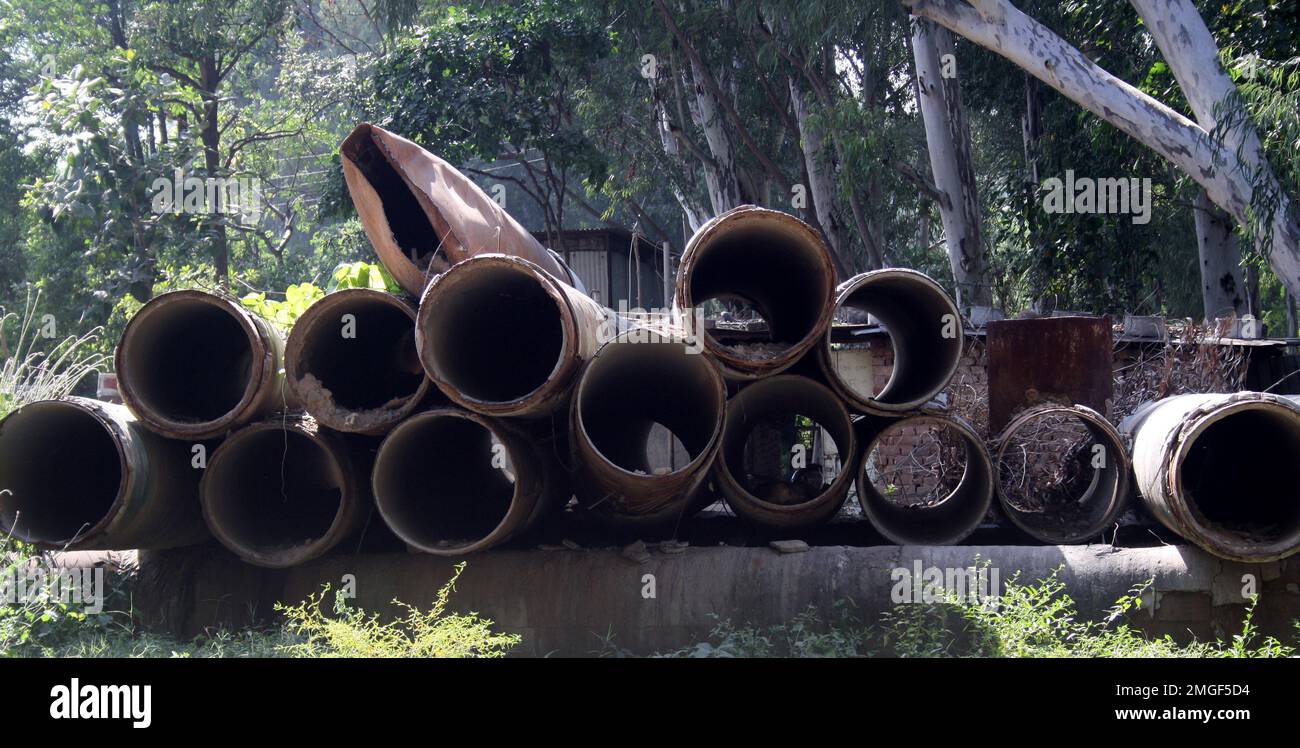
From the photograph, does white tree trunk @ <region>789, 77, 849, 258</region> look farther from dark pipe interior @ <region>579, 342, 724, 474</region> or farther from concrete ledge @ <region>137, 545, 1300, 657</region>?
concrete ledge @ <region>137, 545, 1300, 657</region>

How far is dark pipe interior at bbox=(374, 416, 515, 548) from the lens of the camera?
5.88 m

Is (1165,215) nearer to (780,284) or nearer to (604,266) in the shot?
(604,266)

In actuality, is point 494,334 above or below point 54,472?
above

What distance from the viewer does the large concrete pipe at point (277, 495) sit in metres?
5.97

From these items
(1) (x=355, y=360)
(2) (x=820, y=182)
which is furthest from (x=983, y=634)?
(2) (x=820, y=182)

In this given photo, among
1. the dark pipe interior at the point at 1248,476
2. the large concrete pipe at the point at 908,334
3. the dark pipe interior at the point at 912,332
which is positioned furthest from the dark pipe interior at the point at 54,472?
the dark pipe interior at the point at 1248,476

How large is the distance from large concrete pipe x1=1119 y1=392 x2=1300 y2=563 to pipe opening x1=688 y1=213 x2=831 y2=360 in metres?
2.05

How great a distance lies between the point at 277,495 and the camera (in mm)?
7105

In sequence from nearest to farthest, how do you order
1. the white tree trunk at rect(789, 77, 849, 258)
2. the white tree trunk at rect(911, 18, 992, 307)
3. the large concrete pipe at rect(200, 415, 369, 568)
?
the large concrete pipe at rect(200, 415, 369, 568) → the white tree trunk at rect(911, 18, 992, 307) → the white tree trunk at rect(789, 77, 849, 258)

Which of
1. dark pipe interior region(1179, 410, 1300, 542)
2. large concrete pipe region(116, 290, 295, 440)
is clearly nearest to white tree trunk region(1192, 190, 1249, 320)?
dark pipe interior region(1179, 410, 1300, 542)

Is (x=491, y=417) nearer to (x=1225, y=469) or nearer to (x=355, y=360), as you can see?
(x=355, y=360)

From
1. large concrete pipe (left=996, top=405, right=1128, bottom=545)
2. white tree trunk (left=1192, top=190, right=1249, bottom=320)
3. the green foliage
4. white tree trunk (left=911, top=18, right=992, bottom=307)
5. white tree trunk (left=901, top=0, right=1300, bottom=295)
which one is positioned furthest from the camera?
white tree trunk (left=1192, top=190, right=1249, bottom=320)

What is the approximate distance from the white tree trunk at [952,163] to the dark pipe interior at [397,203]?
330 inches

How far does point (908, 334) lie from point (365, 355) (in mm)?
3725
